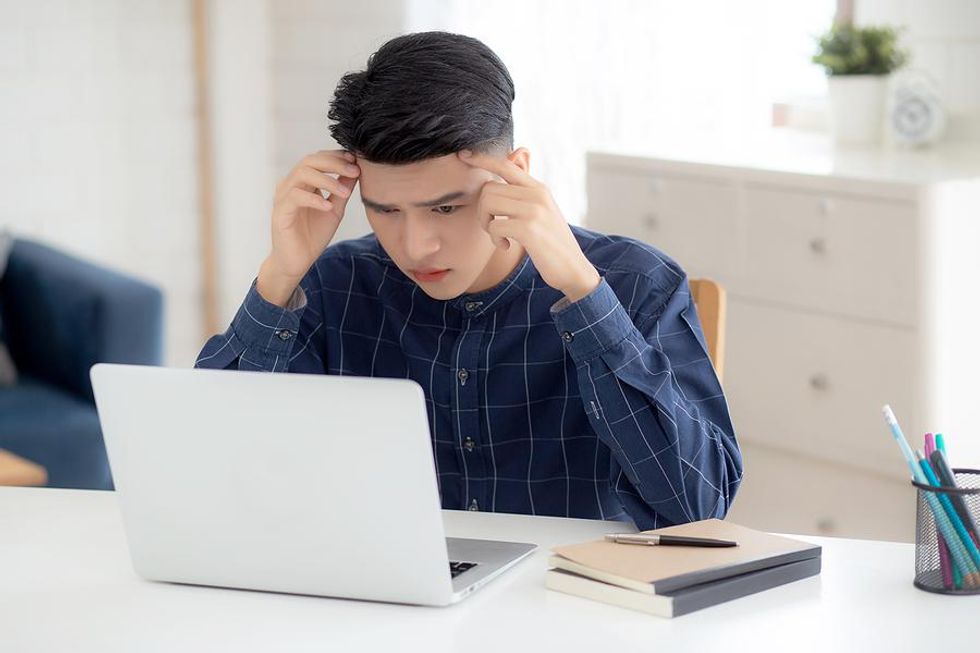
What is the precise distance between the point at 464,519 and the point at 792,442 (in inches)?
63.1

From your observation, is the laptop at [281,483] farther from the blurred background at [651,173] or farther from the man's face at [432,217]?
the blurred background at [651,173]

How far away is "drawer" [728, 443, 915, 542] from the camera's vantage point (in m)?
2.83

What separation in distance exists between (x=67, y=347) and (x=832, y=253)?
175 cm

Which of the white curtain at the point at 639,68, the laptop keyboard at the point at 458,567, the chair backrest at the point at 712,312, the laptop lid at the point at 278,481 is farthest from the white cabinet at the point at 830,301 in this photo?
the laptop lid at the point at 278,481

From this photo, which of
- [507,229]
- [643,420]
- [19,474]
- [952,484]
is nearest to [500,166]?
[507,229]

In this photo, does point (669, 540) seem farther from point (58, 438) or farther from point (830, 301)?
point (58, 438)

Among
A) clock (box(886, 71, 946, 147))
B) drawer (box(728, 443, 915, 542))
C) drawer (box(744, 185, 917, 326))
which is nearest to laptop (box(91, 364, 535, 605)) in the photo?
drawer (box(744, 185, 917, 326))

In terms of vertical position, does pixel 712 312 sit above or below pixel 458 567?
above

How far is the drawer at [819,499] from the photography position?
283 centimetres

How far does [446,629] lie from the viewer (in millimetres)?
1177

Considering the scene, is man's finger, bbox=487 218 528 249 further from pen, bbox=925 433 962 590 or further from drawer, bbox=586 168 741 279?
drawer, bbox=586 168 741 279

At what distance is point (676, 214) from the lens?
3070 millimetres

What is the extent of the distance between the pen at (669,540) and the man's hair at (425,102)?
48 centimetres

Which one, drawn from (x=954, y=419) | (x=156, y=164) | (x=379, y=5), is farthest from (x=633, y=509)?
(x=156, y=164)
